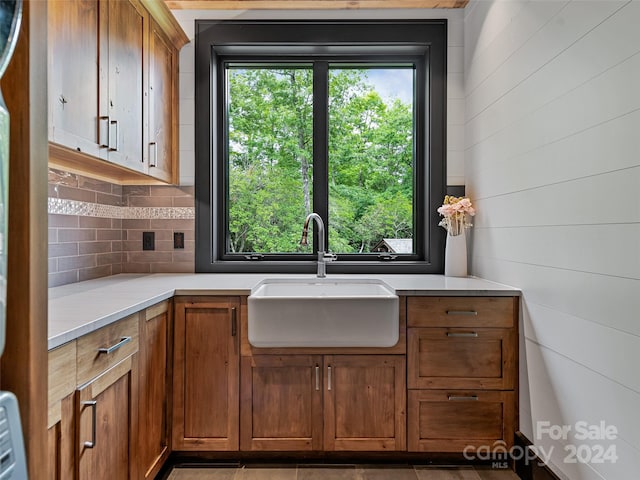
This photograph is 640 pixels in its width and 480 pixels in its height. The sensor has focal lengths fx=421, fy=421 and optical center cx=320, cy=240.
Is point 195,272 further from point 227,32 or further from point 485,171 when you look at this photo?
point 485,171

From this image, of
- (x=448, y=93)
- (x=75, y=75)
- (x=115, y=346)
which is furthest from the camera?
(x=448, y=93)

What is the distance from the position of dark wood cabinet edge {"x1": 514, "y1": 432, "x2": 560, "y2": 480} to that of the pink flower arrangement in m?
1.06

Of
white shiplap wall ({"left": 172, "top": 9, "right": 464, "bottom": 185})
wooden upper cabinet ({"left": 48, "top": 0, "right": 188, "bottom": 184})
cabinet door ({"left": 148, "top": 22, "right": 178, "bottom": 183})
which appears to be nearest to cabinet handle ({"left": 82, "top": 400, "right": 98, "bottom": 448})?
wooden upper cabinet ({"left": 48, "top": 0, "right": 188, "bottom": 184})

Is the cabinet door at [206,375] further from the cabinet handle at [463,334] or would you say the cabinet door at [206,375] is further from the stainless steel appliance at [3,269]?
the stainless steel appliance at [3,269]

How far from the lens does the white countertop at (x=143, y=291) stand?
1.25m

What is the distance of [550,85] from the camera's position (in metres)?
1.62

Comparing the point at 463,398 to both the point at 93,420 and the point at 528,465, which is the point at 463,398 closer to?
the point at 528,465

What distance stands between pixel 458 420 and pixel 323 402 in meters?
0.62

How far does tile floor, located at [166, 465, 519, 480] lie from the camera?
1902mm

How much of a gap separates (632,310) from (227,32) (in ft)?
7.99

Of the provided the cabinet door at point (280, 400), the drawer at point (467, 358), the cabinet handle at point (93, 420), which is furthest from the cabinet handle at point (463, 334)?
the cabinet handle at point (93, 420)

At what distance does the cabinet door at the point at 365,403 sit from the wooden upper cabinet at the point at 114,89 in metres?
1.34

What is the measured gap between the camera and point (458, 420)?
1.93 m

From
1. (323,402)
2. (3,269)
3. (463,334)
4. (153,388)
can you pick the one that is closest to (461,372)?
(463,334)
